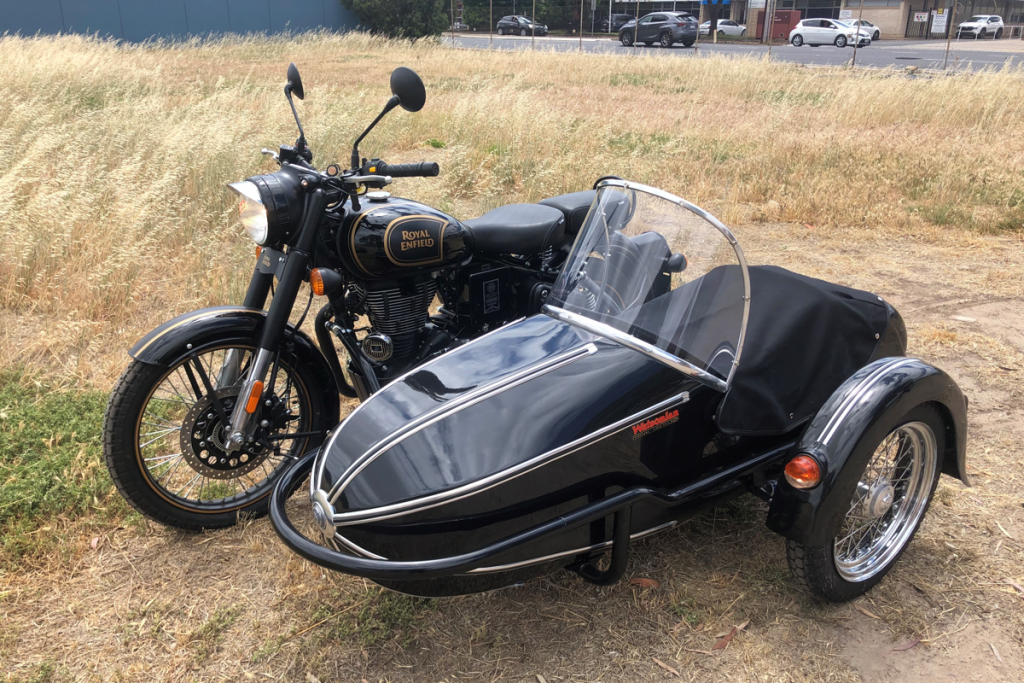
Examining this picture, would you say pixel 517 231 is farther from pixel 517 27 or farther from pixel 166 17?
pixel 517 27

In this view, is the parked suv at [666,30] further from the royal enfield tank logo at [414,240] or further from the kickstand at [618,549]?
the kickstand at [618,549]

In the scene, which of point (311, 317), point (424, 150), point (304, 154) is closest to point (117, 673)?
point (304, 154)

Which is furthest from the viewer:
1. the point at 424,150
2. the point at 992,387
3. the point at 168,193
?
the point at 424,150

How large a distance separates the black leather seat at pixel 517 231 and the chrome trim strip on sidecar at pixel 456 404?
1090mm

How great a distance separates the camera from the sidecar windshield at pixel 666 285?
2.33 meters

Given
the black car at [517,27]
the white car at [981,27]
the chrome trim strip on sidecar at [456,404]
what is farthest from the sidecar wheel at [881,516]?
the black car at [517,27]

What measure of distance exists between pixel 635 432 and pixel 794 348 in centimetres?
74

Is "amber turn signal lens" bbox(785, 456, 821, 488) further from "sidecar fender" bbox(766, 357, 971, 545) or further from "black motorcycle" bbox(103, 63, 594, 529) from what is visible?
"black motorcycle" bbox(103, 63, 594, 529)

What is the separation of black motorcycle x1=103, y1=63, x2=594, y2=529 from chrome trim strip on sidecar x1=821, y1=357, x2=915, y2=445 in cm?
144

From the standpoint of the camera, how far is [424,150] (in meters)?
9.13

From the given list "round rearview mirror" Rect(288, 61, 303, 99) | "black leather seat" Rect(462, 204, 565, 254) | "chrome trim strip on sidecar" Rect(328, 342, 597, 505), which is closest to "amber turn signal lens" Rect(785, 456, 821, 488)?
"chrome trim strip on sidecar" Rect(328, 342, 597, 505)

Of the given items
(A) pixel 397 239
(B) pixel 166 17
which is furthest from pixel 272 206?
(B) pixel 166 17

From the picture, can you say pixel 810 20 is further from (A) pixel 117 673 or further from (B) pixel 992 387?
(A) pixel 117 673

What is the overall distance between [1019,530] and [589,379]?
2072 millimetres
